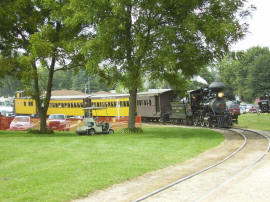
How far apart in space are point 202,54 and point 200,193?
615 inches

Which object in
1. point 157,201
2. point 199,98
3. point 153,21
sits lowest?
point 157,201

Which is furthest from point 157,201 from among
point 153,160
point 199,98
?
point 199,98

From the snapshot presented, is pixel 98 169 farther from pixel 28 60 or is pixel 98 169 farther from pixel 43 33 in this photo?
pixel 43 33

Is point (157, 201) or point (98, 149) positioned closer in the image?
point (157, 201)

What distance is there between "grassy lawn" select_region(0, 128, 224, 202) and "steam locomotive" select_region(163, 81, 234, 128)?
9.34 metres

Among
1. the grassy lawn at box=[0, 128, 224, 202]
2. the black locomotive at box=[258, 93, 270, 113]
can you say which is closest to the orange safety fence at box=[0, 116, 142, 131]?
the grassy lawn at box=[0, 128, 224, 202]

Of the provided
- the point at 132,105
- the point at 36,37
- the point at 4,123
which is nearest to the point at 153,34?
the point at 132,105

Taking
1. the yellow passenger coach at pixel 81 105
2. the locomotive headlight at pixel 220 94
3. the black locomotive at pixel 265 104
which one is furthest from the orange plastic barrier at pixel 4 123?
the black locomotive at pixel 265 104

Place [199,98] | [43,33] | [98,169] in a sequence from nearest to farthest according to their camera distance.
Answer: [98,169], [43,33], [199,98]

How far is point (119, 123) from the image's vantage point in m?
31.7

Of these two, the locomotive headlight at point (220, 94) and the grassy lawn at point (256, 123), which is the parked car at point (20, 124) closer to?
the locomotive headlight at point (220, 94)

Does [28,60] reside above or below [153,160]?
above

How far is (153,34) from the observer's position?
2197 centimetres

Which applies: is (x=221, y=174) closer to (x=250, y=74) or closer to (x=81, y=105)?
(x=81, y=105)
